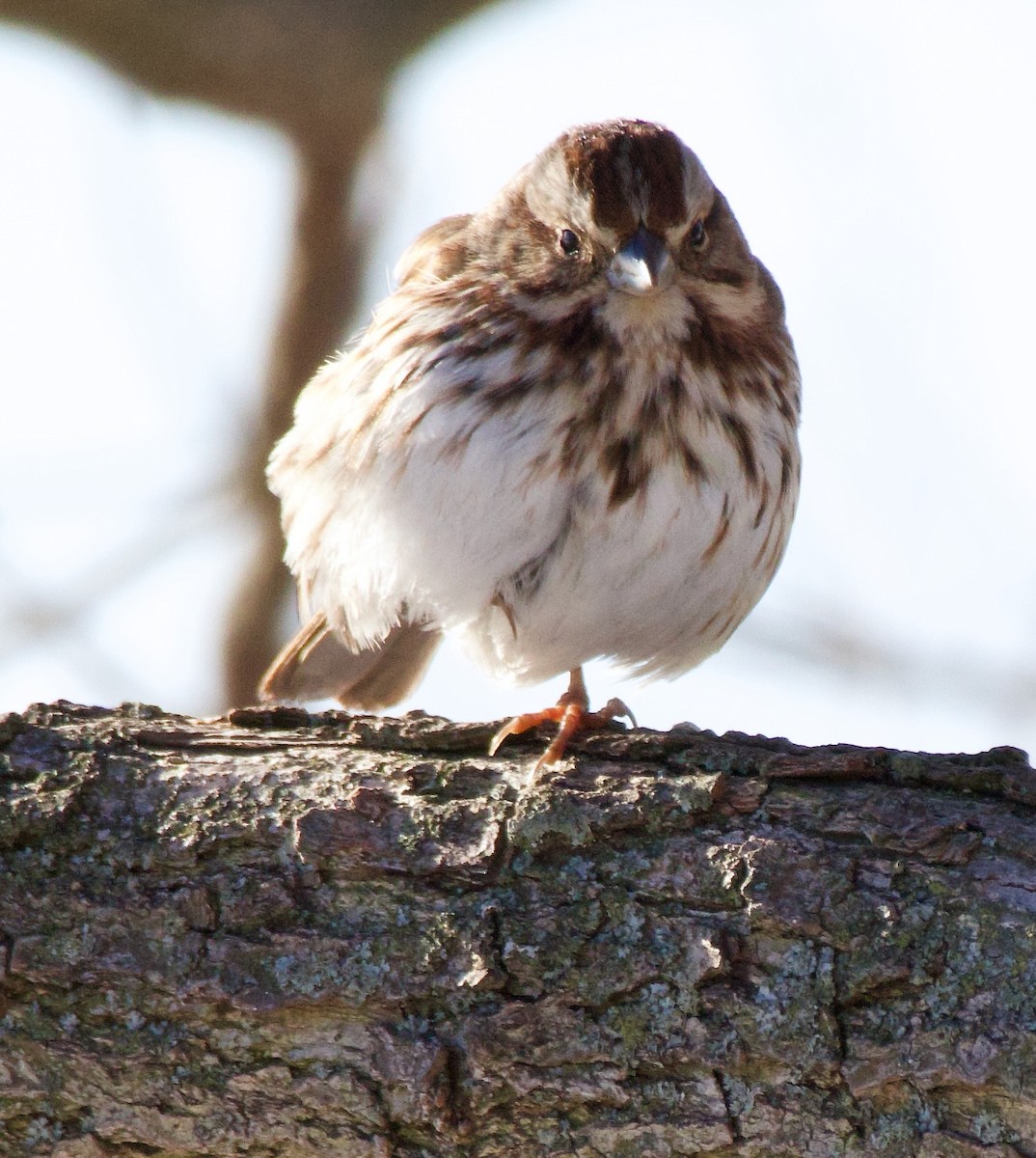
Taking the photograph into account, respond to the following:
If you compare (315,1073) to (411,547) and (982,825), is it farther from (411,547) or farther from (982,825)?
(411,547)

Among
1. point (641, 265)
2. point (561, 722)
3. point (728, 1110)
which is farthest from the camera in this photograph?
point (641, 265)

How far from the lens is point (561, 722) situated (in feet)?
11.6

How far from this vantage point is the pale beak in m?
4.07

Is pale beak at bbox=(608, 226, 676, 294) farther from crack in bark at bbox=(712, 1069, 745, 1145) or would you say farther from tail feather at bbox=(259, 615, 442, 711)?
crack in bark at bbox=(712, 1069, 745, 1145)

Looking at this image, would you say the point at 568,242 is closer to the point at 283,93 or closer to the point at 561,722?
the point at 561,722

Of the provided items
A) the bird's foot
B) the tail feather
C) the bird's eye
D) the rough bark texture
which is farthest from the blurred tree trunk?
the rough bark texture

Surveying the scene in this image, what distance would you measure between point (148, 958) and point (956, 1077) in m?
1.34

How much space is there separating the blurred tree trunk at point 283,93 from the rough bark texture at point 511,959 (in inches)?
116

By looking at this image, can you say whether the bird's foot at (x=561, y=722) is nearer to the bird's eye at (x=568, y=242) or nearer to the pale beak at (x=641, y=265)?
the pale beak at (x=641, y=265)

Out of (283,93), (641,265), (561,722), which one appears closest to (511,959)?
(561,722)

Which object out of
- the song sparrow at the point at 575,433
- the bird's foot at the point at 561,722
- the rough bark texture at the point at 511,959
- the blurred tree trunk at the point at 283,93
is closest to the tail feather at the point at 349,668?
the song sparrow at the point at 575,433

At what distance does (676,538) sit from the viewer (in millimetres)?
4230

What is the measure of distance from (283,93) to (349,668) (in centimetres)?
196

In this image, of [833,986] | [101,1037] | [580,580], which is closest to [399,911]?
[101,1037]
